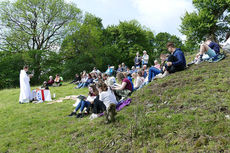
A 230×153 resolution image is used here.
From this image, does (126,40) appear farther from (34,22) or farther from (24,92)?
(24,92)

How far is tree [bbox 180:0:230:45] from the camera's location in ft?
82.9

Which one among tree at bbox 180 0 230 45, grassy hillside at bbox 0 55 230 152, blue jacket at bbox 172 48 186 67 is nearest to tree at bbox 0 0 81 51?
tree at bbox 180 0 230 45

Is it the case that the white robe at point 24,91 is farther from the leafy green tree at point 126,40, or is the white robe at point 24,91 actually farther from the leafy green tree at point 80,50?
the leafy green tree at point 126,40

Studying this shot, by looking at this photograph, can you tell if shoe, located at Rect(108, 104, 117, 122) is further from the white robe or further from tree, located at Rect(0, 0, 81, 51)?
tree, located at Rect(0, 0, 81, 51)

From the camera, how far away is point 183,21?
28500mm

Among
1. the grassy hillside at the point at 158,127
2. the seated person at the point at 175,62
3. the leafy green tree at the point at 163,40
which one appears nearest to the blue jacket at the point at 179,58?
the seated person at the point at 175,62

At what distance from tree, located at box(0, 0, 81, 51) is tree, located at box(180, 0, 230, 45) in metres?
18.6

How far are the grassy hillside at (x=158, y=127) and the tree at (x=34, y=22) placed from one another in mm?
21477

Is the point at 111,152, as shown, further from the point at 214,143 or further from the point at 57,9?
the point at 57,9

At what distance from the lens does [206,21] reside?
84.1 feet

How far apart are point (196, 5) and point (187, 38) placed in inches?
202

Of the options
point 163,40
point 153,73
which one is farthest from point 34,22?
point 163,40

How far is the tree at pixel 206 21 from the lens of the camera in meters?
25.3

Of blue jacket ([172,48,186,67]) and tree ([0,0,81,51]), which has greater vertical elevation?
tree ([0,0,81,51])
